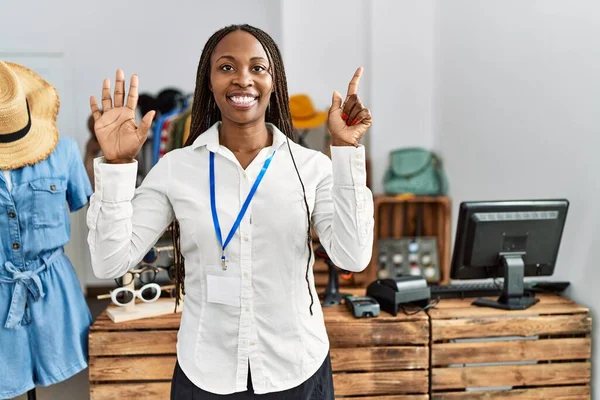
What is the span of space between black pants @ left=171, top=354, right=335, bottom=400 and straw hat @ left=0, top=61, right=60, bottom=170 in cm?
125

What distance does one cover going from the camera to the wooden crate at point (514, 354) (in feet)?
7.59

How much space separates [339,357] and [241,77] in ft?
4.56

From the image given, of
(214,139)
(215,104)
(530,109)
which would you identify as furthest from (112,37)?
(214,139)

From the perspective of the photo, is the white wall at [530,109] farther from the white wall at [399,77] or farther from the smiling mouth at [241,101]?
the smiling mouth at [241,101]

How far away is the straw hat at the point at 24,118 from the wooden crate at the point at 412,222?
2.40m

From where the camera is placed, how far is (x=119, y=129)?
119 centimetres

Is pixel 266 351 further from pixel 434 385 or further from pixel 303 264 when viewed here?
pixel 434 385

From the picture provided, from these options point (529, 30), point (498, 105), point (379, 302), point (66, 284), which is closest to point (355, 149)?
point (379, 302)

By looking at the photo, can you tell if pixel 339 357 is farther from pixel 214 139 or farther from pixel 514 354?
pixel 214 139

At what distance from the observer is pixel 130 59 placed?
4902 mm

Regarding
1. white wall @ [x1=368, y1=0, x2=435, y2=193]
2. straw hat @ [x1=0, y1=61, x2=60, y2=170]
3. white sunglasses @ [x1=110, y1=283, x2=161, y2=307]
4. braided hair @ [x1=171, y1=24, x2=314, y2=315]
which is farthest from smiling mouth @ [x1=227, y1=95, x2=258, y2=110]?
white wall @ [x1=368, y1=0, x2=435, y2=193]

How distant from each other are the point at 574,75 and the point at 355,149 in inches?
64.9

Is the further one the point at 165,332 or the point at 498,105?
the point at 498,105

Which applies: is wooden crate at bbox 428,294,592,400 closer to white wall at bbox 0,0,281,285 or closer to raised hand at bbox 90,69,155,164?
raised hand at bbox 90,69,155,164
